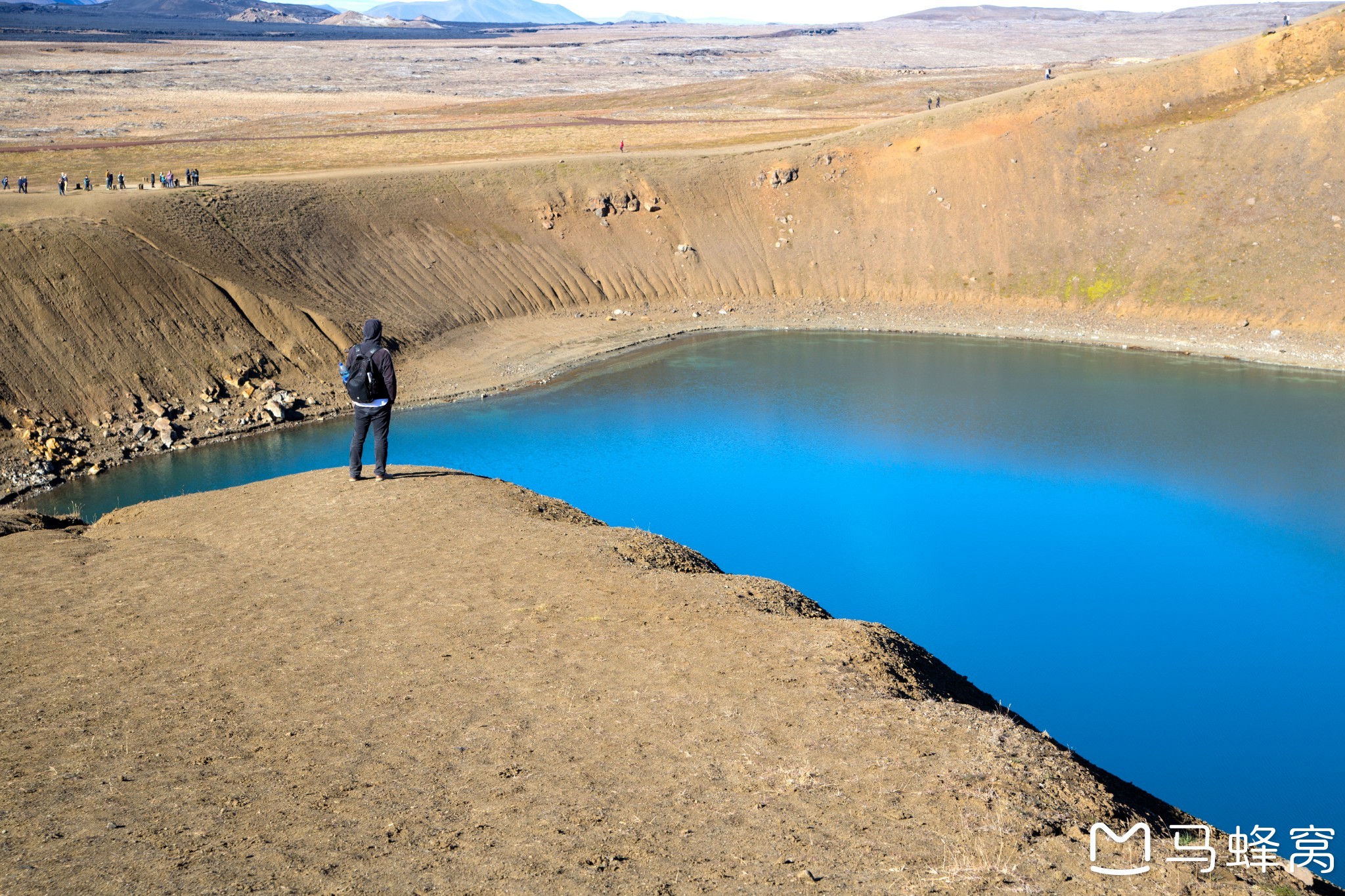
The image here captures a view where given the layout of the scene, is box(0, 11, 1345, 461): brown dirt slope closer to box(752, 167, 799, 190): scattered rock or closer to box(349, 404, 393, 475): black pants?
box(752, 167, 799, 190): scattered rock

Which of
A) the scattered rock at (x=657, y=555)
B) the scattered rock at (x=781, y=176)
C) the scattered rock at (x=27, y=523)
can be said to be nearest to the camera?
the scattered rock at (x=657, y=555)

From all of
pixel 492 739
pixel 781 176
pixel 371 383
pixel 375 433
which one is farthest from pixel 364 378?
pixel 781 176

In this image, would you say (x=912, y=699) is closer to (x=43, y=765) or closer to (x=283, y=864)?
(x=283, y=864)

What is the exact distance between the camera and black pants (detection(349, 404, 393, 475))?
1586cm

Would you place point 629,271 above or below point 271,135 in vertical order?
below

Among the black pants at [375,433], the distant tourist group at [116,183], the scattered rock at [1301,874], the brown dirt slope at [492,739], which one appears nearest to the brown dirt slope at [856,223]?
Answer: the distant tourist group at [116,183]

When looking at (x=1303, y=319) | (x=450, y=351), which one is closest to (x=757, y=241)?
(x=450, y=351)

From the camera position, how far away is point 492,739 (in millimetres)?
8828

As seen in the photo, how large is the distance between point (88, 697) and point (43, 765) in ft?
4.81

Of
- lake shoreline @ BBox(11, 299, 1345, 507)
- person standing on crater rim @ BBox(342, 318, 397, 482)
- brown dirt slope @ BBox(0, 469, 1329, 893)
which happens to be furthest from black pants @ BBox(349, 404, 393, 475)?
lake shoreline @ BBox(11, 299, 1345, 507)

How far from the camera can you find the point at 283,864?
260 inches

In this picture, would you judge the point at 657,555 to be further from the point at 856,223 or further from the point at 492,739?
the point at 856,223

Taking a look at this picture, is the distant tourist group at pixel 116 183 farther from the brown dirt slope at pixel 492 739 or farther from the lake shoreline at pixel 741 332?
the brown dirt slope at pixel 492 739

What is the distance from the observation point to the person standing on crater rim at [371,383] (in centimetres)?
1535
